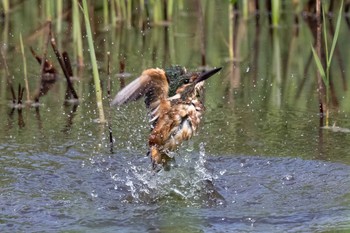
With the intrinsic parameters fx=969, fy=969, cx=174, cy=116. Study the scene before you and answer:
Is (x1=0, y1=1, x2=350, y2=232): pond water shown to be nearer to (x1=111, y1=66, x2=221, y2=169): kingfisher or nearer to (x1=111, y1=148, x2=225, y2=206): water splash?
(x1=111, y1=148, x2=225, y2=206): water splash

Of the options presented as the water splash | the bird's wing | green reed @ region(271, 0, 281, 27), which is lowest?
the water splash

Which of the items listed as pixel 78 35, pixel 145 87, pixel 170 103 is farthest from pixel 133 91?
pixel 78 35

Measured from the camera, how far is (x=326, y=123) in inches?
238

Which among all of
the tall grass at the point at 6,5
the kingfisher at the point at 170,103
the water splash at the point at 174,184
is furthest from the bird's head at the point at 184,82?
the tall grass at the point at 6,5

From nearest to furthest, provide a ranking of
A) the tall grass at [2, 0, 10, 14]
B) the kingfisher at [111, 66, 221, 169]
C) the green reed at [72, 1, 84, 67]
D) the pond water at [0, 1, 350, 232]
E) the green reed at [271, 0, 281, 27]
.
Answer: the pond water at [0, 1, 350, 232], the kingfisher at [111, 66, 221, 169], the green reed at [72, 1, 84, 67], the green reed at [271, 0, 281, 27], the tall grass at [2, 0, 10, 14]

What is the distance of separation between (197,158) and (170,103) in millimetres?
652

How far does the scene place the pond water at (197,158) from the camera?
4.39m

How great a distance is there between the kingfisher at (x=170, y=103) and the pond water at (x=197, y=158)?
0.22m

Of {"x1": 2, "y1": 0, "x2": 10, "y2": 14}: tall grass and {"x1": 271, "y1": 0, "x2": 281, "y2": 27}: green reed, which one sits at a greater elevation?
{"x1": 2, "y1": 0, "x2": 10, "y2": 14}: tall grass

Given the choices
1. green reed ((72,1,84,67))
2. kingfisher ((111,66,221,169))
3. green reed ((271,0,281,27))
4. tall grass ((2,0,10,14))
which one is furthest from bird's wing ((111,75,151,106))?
tall grass ((2,0,10,14))

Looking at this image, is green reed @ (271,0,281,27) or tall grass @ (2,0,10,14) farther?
tall grass @ (2,0,10,14)

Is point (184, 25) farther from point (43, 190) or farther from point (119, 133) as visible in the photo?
point (43, 190)

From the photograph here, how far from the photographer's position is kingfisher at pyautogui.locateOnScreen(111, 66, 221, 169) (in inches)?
192

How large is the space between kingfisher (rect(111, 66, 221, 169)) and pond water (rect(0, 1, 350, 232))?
222 millimetres
